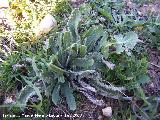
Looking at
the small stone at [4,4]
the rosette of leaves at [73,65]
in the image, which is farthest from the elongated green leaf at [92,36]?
the small stone at [4,4]

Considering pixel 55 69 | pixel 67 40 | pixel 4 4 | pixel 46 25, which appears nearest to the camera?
pixel 55 69

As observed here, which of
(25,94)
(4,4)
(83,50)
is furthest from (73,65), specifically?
(4,4)

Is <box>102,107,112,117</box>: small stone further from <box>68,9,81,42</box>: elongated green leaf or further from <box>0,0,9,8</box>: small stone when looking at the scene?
<box>0,0,9,8</box>: small stone

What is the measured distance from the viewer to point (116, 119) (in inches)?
92.7

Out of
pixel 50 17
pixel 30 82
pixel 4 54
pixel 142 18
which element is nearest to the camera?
pixel 30 82

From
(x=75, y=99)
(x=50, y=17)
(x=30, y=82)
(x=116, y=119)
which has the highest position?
(x=50, y=17)

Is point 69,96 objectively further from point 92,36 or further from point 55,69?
point 92,36

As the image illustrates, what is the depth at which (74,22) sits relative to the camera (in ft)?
8.10

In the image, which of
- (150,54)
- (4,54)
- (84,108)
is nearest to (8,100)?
(4,54)

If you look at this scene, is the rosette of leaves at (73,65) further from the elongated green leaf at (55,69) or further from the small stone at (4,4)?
the small stone at (4,4)

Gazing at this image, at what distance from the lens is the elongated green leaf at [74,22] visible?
8.04 feet

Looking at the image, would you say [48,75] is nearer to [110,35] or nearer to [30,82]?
[30,82]

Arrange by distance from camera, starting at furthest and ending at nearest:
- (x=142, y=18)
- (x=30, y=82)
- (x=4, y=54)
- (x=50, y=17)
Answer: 1. (x=142, y=18)
2. (x=50, y=17)
3. (x=4, y=54)
4. (x=30, y=82)

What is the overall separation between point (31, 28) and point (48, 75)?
1.70 ft
